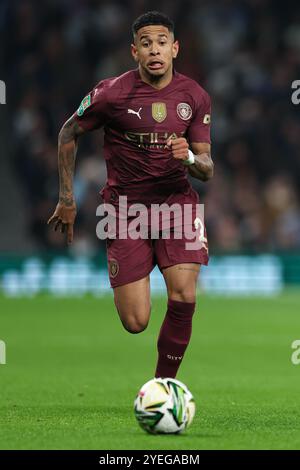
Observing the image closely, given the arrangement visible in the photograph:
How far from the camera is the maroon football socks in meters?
7.52

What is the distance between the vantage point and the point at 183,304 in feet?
24.6

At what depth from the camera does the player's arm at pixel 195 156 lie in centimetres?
708

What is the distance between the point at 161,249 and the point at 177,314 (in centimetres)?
46

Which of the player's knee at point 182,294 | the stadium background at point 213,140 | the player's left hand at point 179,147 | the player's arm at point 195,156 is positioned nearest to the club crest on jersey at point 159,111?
the player's arm at point 195,156

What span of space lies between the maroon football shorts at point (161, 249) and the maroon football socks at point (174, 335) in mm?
287

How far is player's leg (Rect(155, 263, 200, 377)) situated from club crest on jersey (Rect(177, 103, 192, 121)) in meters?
0.93

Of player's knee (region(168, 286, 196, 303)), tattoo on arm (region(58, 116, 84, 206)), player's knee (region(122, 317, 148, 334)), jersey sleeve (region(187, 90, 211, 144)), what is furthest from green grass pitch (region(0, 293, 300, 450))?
jersey sleeve (region(187, 90, 211, 144))

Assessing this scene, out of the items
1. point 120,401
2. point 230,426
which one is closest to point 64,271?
point 120,401

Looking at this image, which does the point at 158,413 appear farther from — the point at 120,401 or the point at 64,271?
the point at 64,271

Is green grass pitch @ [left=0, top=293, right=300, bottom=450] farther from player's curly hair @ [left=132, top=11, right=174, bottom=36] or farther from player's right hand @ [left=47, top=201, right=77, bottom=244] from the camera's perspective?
player's curly hair @ [left=132, top=11, right=174, bottom=36]

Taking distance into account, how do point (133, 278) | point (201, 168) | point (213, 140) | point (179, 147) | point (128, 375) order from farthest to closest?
point (213, 140) → point (128, 375) → point (133, 278) → point (201, 168) → point (179, 147)

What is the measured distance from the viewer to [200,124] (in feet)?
25.4

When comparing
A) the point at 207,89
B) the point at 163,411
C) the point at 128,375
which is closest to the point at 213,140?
the point at 207,89

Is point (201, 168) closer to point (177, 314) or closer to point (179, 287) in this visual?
point (179, 287)
